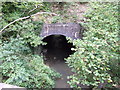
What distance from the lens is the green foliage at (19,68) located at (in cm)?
286

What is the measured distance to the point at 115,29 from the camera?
2.86m

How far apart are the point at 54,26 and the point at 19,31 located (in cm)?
99

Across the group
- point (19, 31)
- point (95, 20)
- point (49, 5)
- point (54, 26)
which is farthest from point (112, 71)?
point (49, 5)

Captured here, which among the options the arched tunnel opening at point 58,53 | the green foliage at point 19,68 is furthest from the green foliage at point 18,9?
the arched tunnel opening at point 58,53

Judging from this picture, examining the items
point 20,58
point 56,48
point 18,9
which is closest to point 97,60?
point 20,58

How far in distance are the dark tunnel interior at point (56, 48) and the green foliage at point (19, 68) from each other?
5.73ft

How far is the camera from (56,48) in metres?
5.72

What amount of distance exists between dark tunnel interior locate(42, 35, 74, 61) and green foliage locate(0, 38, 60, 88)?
175 centimetres

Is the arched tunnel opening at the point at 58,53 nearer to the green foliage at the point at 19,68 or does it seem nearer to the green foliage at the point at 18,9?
the green foliage at the point at 19,68

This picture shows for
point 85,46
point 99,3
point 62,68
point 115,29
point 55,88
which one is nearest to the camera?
point 85,46

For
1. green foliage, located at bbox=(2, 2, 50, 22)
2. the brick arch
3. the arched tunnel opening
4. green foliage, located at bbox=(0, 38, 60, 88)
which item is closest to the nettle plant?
green foliage, located at bbox=(0, 38, 60, 88)

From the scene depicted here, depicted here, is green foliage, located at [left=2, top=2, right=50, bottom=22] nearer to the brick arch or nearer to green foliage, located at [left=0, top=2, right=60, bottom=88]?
green foliage, located at [left=0, top=2, right=60, bottom=88]

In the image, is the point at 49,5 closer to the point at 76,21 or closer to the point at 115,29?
the point at 76,21

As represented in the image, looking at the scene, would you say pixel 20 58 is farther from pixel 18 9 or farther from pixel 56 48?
pixel 56 48
